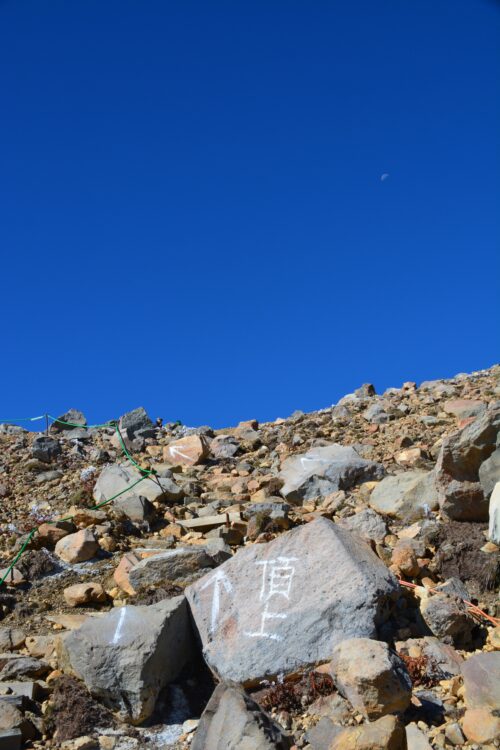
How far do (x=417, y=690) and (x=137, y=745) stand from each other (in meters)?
1.91

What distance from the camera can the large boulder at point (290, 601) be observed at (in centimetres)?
497

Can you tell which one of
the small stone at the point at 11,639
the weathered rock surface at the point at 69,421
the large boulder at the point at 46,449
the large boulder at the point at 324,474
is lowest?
the small stone at the point at 11,639

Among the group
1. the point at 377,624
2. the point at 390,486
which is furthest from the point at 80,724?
the point at 390,486

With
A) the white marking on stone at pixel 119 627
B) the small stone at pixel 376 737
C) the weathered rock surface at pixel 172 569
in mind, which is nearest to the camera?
the small stone at pixel 376 737

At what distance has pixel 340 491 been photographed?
8414 millimetres

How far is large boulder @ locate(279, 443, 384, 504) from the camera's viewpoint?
867 cm

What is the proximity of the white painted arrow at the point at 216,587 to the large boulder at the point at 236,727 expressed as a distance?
1011 mm

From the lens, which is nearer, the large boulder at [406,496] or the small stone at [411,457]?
the large boulder at [406,496]

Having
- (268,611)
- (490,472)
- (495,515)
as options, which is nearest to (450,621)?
(495,515)

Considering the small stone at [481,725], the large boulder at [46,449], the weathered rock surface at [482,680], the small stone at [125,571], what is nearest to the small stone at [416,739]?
the small stone at [481,725]

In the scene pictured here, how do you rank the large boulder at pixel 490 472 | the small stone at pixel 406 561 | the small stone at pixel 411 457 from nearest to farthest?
the small stone at pixel 406 561 < the large boulder at pixel 490 472 < the small stone at pixel 411 457

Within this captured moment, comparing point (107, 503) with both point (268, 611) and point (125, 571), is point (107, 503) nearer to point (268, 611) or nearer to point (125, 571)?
point (125, 571)

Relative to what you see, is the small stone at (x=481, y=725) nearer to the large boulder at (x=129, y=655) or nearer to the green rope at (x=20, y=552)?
the large boulder at (x=129, y=655)

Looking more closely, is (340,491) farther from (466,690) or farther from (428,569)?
(466,690)
